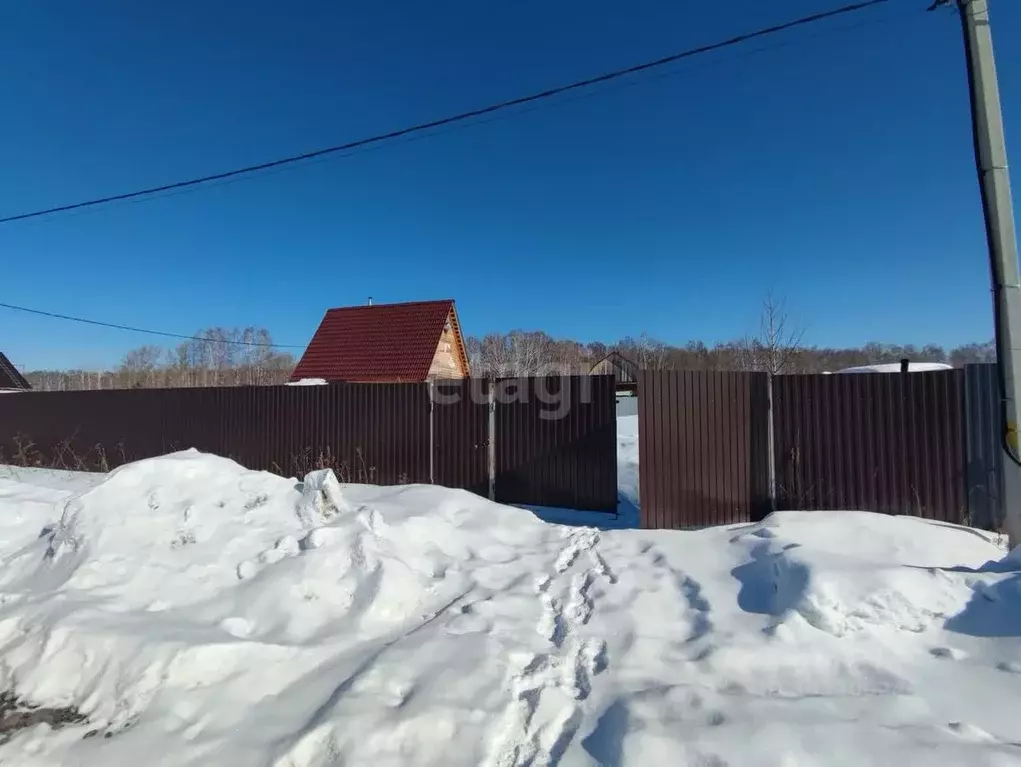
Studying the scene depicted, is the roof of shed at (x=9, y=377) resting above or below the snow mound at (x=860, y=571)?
above

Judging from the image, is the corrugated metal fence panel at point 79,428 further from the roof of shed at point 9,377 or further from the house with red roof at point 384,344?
the roof of shed at point 9,377

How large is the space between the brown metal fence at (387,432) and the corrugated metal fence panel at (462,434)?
0.05 ft

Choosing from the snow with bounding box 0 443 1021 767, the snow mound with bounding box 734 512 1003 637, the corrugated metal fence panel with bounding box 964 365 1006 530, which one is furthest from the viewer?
the corrugated metal fence panel with bounding box 964 365 1006 530

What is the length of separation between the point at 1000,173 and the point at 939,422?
106 inches

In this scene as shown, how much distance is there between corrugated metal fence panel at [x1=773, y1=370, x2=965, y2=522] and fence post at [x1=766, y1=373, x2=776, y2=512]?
0.06 m

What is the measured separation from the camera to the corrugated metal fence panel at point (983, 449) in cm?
574

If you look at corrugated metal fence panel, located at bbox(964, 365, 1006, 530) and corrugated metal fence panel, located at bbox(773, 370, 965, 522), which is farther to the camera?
corrugated metal fence panel, located at bbox(773, 370, 965, 522)

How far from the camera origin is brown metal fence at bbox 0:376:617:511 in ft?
24.1

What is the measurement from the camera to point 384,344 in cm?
2041

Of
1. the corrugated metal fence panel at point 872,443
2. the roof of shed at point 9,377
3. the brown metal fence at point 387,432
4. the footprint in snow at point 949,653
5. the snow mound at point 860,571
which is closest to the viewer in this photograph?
the footprint in snow at point 949,653

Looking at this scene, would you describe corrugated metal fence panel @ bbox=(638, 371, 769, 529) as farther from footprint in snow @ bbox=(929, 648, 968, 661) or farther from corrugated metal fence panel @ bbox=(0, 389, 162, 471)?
corrugated metal fence panel @ bbox=(0, 389, 162, 471)

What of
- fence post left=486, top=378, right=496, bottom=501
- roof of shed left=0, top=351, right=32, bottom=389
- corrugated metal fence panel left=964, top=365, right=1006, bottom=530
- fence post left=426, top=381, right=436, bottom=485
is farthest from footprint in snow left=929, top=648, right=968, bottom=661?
→ roof of shed left=0, top=351, right=32, bottom=389

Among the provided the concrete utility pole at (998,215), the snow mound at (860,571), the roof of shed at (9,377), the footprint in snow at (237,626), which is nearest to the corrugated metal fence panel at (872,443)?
the snow mound at (860,571)

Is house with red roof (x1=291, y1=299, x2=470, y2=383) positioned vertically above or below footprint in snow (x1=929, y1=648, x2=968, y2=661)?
above
